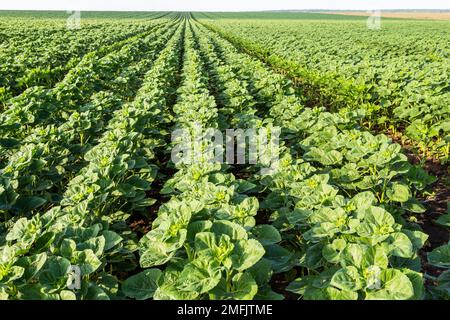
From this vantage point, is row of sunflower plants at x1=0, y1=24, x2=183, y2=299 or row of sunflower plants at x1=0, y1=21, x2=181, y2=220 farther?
row of sunflower plants at x1=0, y1=21, x2=181, y2=220

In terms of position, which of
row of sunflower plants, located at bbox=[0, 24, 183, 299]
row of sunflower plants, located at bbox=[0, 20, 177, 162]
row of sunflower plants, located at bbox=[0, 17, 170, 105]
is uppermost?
row of sunflower plants, located at bbox=[0, 17, 170, 105]

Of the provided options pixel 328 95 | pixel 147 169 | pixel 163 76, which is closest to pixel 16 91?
pixel 163 76

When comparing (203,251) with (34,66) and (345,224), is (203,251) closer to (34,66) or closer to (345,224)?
(345,224)

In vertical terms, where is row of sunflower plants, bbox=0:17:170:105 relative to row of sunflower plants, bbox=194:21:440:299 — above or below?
above

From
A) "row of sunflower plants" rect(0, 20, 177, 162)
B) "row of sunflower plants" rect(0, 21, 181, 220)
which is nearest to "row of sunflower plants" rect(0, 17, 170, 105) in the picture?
"row of sunflower plants" rect(0, 20, 177, 162)

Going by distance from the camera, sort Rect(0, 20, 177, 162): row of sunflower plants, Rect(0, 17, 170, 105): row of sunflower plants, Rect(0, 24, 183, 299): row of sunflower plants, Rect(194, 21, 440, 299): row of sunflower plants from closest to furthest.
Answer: Rect(194, 21, 440, 299): row of sunflower plants < Rect(0, 24, 183, 299): row of sunflower plants < Rect(0, 20, 177, 162): row of sunflower plants < Rect(0, 17, 170, 105): row of sunflower plants

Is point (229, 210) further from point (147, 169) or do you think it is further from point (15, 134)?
point (15, 134)

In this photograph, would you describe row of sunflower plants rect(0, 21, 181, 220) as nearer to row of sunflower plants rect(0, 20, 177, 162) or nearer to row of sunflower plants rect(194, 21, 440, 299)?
row of sunflower plants rect(0, 20, 177, 162)

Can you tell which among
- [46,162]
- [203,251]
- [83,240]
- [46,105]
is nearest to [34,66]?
[46,105]

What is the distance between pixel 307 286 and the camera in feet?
9.47

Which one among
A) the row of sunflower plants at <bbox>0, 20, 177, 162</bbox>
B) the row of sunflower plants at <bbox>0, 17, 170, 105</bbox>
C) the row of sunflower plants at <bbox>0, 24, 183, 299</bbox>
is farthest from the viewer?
the row of sunflower plants at <bbox>0, 17, 170, 105</bbox>
